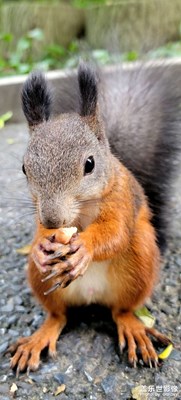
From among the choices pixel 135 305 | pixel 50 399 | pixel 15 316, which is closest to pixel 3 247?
pixel 15 316

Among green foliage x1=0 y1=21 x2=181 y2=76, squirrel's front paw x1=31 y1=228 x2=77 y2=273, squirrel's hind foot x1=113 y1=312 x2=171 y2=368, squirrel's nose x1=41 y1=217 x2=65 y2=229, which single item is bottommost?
squirrel's hind foot x1=113 y1=312 x2=171 y2=368

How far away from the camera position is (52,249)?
1215 millimetres

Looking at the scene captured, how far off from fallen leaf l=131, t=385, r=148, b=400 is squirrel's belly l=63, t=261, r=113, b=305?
0.94ft

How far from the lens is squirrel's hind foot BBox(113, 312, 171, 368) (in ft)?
4.60

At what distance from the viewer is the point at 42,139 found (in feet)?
4.20

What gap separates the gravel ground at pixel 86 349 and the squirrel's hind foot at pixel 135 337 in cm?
2

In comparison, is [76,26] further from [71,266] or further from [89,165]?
[71,266]

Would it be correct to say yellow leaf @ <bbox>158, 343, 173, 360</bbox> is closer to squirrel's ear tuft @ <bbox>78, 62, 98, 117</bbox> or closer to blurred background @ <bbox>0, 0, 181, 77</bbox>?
squirrel's ear tuft @ <bbox>78, 62, 98, 117</bbox>

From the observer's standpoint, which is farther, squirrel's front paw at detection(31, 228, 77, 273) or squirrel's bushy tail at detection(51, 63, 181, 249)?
squirrel's bushy tail at detection(51, 63, 181, 249)

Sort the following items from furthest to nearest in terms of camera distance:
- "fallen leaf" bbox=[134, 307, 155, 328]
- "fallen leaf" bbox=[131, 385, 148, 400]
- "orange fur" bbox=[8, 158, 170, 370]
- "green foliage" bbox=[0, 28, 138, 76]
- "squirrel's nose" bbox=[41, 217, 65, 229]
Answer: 1. "green foliage" bbox=[0, 28, 138, 76]
2. "fallen leaf" bbox=[134, 307, 155, 328]
3. "orange fur" bbox=[8, 158, 170, 370]
4. "fallen leaf" bbox=[131, 385, 148, 400]
5. "squirrel's nose" bbox=[41, 217, 65, 229]

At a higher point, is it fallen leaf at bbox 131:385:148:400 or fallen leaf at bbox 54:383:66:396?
fallen leaf at bbox 54:383:66:396

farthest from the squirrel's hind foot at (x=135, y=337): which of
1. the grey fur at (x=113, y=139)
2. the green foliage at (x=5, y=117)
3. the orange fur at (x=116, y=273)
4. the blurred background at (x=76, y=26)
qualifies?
the blurred background at (x=76, y=26)

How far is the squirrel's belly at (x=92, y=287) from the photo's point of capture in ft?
4.70

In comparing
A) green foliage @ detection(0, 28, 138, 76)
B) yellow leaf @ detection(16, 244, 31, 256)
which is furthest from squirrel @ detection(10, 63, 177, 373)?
green foliage @ detection(0, 28, 138, 76)
